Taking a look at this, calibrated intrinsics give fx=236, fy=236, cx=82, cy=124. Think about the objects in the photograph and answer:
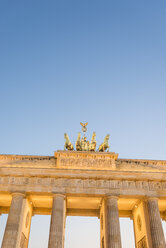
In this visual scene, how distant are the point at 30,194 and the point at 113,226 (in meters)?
9.18

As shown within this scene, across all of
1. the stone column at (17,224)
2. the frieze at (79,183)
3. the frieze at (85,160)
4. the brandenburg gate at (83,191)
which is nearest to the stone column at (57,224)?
the brandenburg gate at (83,191)

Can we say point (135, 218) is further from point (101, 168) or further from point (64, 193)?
point (64, 193)

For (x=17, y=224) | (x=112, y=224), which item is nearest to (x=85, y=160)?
(x=112, y=224)

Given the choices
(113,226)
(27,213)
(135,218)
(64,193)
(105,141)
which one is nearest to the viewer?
(113,226)

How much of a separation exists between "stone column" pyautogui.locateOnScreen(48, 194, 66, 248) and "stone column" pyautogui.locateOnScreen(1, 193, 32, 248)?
3062 millimetres

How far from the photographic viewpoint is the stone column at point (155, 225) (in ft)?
73.0

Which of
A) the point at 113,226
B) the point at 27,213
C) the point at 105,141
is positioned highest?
the point at 105,141

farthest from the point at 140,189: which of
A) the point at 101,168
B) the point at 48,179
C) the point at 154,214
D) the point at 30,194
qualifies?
the point at 30,194

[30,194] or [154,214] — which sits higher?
[30,194]

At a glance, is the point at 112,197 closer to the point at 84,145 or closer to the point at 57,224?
the point at 57,224

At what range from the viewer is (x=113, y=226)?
22984 millimetres

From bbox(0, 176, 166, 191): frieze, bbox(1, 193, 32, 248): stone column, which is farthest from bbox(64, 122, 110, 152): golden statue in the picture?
bbox(1, 193, 32, 248): stone column

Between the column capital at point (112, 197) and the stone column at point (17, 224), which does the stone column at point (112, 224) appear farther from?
the stone column at point (17, 224)

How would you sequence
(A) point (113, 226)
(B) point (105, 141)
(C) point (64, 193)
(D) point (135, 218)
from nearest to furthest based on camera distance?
(A) point (113, 226), (C) point (64, 193), (D) point (135, 218), (B) point (105, 141)
